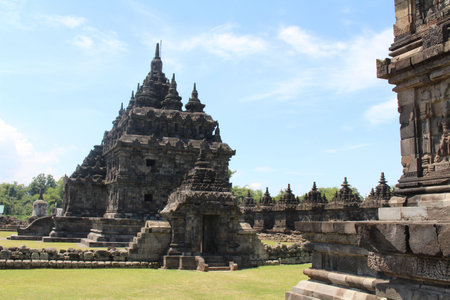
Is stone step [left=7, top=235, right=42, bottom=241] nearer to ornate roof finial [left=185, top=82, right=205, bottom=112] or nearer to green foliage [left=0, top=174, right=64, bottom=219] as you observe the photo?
ornate roof finial [left=185, top=82, right=205, bottom=112]

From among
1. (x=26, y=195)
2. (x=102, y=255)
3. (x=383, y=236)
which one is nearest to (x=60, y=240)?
(x=102, y=255)

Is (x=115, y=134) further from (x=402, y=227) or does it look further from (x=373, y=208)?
(x=402, y=227)

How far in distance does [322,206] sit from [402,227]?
31.6 m

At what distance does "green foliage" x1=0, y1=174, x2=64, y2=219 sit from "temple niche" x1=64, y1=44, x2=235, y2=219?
58831mm

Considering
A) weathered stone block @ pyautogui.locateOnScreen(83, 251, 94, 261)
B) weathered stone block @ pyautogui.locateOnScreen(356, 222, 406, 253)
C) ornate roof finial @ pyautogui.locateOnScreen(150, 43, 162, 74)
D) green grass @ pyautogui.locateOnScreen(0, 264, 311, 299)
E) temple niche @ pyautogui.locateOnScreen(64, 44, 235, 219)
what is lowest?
green grass @ pyautogui.locateOnScreen(0, 264, 311, 299)

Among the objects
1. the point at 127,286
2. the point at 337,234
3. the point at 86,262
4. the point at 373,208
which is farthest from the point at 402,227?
the point at 373,208

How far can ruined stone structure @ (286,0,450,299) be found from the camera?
16.3 feet

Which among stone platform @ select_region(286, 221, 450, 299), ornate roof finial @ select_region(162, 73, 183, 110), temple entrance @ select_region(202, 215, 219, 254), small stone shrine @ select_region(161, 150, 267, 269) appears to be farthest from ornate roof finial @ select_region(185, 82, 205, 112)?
stone platform @ select_region(286, 221, 450, 299)

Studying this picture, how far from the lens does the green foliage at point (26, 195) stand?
322 ft

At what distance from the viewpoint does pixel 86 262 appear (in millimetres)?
17234

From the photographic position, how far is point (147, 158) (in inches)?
1325

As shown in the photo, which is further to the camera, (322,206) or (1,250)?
(322,206)

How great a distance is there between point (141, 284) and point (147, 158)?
20486 mm

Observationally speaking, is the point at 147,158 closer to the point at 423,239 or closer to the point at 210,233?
the point at 210,233
